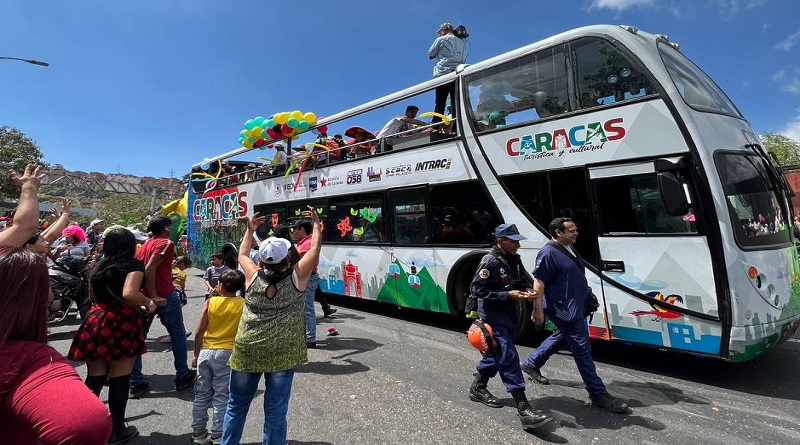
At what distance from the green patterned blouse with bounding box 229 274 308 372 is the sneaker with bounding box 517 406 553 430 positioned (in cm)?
185

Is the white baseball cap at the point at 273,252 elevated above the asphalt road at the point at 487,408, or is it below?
above

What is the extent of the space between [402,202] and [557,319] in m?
3.49

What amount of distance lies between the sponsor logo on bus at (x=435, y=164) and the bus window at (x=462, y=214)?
0.29 metres

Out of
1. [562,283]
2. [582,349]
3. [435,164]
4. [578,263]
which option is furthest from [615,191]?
[435,164]

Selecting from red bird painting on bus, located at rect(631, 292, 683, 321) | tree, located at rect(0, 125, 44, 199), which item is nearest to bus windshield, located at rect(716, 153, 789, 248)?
red bird painting on bus, located at rect(631, 292, 683, 321)

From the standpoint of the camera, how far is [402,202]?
22.3 ft

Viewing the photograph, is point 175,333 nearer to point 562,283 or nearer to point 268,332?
point 268,332

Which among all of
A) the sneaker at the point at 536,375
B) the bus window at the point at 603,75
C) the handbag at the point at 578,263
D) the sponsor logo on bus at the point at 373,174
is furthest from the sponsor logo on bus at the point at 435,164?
the sneaker at the point at 536,375

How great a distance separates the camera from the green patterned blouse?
2568mm

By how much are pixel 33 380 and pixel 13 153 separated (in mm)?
37635

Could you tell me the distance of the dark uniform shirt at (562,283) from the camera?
3.78 m

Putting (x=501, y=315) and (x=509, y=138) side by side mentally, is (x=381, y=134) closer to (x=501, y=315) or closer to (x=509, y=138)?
(x=509, y=138)

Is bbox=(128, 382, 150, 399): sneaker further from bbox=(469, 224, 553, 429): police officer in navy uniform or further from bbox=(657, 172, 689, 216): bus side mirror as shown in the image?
bbox=(657, 172, 689, 216): bus side mirror

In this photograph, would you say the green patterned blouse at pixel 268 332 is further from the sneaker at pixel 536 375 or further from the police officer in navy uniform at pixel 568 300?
the sneaker at pixel 536 375
